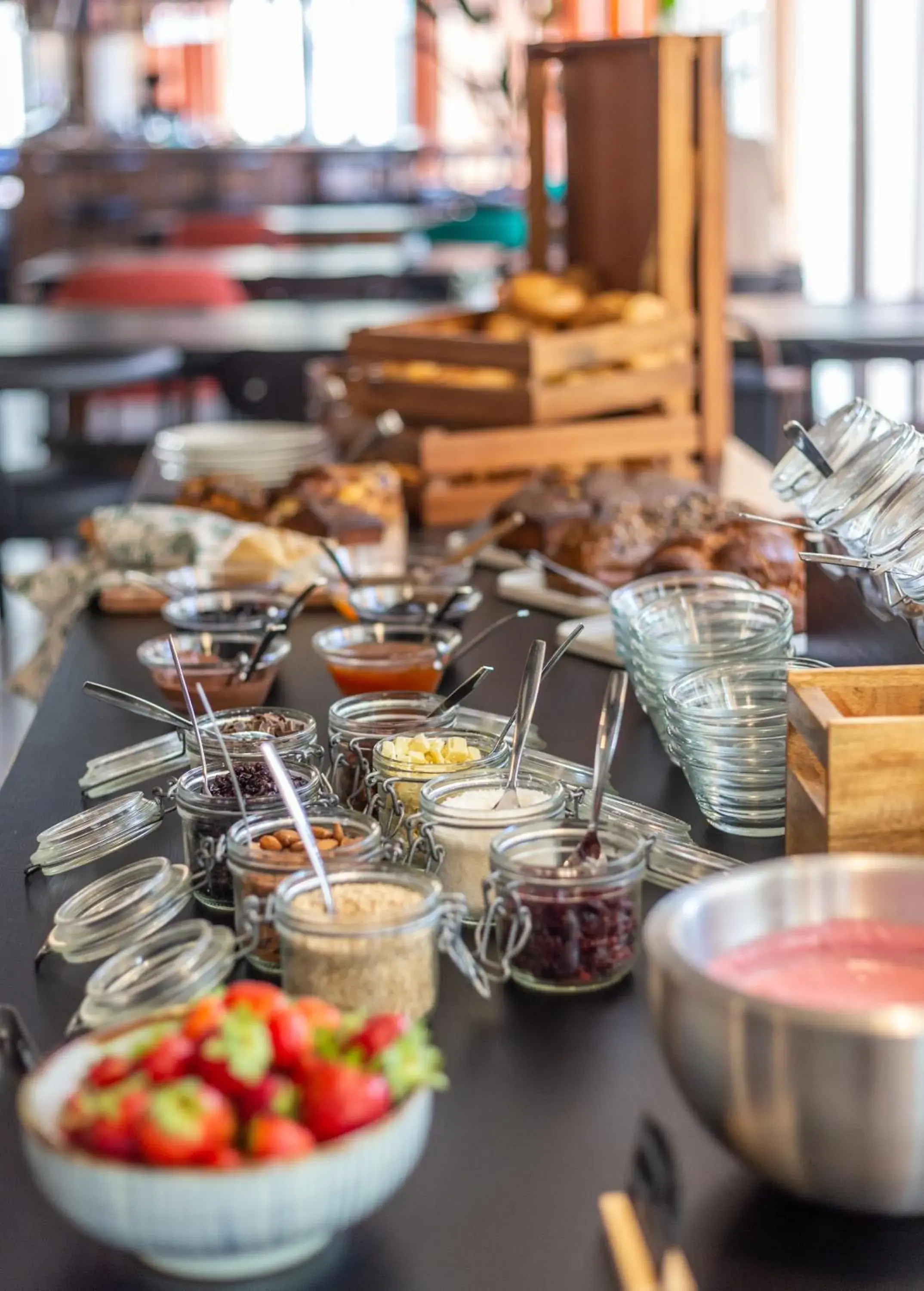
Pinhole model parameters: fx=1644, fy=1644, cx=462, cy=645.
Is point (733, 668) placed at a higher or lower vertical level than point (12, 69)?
lower

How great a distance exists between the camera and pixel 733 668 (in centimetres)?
118

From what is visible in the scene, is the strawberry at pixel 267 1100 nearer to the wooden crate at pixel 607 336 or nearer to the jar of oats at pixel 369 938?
the jar of oats at pixel 369 938

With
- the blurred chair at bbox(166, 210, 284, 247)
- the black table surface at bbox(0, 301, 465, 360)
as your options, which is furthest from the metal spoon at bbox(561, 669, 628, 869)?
the blurred chair at bbox(166, 210, 284, 247)

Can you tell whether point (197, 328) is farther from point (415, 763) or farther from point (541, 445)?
point (415, 763)

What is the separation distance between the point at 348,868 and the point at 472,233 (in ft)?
23.4

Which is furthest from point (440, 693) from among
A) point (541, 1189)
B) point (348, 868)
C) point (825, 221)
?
point (825, 221)

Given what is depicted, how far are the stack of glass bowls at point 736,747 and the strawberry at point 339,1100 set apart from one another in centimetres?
50

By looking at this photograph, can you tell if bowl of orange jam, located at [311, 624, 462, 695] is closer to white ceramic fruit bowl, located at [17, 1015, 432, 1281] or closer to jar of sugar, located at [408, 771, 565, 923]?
jar of sugar, located at [408, 771, 565, 923]

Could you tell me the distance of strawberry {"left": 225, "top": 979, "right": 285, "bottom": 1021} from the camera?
2.14 feet

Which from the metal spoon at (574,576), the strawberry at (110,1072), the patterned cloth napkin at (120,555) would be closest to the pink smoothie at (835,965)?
the strawberry at (110,1072)

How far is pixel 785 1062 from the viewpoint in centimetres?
63

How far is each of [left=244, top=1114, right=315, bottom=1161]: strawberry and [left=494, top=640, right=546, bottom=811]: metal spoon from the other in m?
0.37

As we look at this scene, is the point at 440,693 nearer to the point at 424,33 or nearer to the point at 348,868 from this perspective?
the point at 348,868

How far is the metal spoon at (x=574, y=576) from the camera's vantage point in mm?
1748
